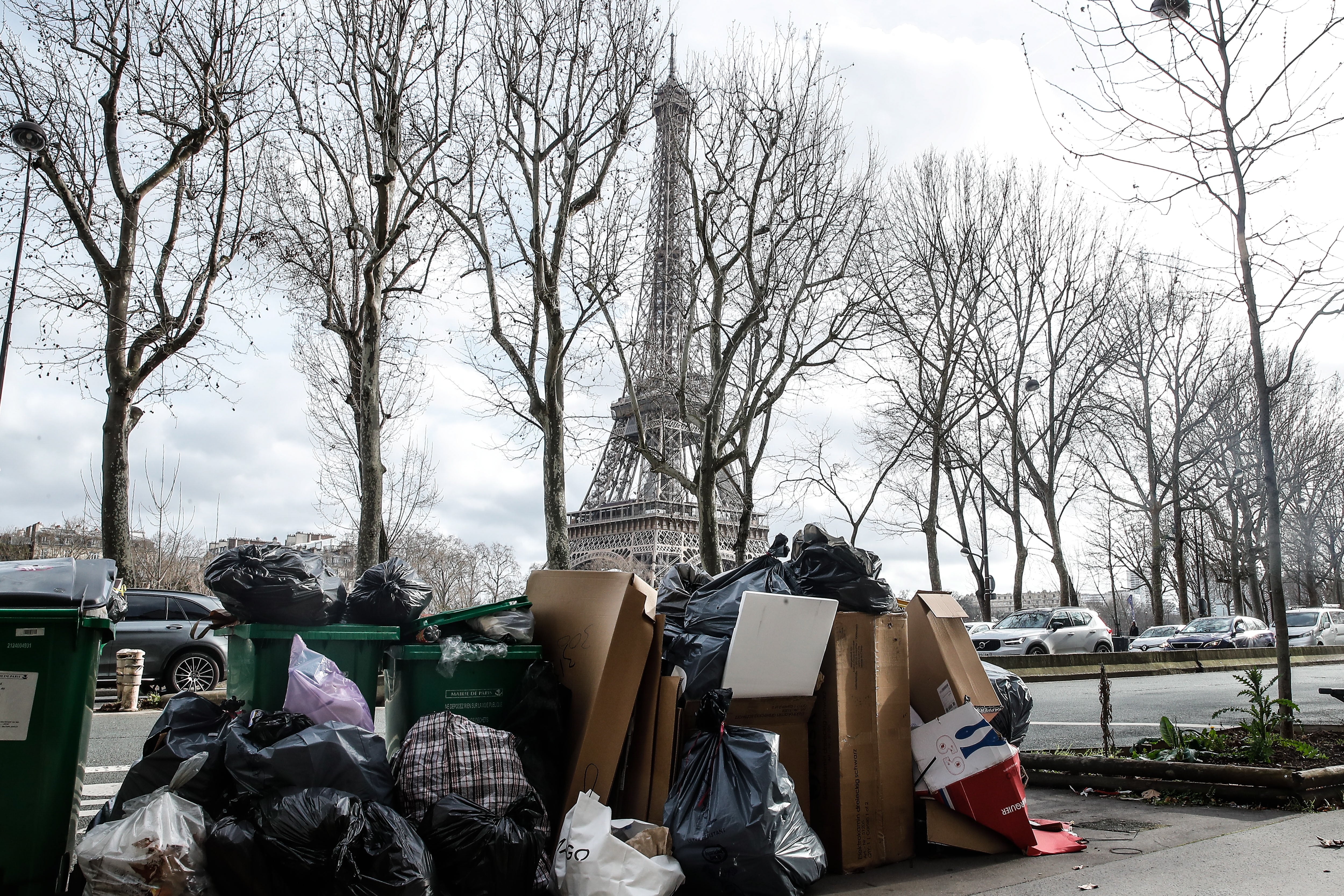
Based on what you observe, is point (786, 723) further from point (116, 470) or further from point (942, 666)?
point (116, 470)

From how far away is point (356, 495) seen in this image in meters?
24.4

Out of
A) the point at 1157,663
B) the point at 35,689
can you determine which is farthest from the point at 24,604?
the point at 1157,663

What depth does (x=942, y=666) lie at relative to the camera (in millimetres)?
4680

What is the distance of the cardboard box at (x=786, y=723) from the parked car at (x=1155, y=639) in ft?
84.3

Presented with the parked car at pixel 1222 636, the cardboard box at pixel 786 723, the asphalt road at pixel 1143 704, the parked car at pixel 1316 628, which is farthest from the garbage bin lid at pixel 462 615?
the parked car at pixel 1316 628

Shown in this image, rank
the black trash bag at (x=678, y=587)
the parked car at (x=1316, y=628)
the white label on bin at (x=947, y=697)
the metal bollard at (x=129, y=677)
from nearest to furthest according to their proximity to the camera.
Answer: the white label on bin at (x=947, y=697), the black trash bag at (x=678, y=587), the metal bollard at (x=129, y=677), the parked car at (x=1316, y=628)

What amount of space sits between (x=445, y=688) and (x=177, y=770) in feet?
3.59

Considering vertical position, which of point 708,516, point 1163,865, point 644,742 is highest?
point 708,516

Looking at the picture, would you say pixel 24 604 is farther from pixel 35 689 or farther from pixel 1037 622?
pixel 1037 622

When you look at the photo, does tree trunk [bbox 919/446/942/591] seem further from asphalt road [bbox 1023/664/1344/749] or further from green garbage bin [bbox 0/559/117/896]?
green garbage bin [bbox 0/559/117/896]

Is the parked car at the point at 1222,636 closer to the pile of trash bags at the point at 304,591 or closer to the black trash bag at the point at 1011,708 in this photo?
the black trash bag at the point at 1011,708

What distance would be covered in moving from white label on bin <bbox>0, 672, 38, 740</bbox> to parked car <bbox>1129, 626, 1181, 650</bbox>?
92.7ft

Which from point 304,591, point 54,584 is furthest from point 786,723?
point 54,584

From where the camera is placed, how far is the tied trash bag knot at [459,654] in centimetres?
406
